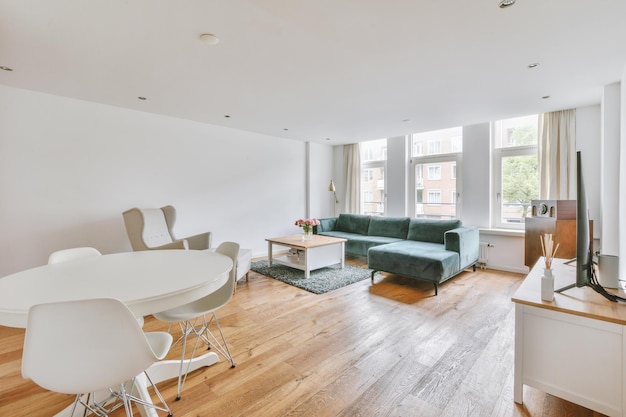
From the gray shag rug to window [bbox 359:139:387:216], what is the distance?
2.00 meters

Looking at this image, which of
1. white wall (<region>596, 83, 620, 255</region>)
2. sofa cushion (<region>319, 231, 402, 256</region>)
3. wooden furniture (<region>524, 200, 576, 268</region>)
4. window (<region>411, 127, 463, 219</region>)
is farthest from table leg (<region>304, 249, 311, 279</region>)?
white wall (<region>596, 83, 620, 255</region>)

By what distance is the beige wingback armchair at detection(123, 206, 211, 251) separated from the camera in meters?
3.20

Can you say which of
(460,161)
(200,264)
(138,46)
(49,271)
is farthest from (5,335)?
(460,161)

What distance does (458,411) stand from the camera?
4.99 ft

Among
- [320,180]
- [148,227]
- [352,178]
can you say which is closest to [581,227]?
[148,227]

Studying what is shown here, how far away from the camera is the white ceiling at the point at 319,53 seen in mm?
1783

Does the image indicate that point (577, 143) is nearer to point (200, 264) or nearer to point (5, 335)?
point (200, 264)

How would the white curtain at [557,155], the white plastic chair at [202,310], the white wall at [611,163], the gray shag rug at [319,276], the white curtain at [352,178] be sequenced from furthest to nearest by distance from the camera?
the white curtain at [352,178]
the white curtain at [557,155]
the gray shag rug at [319,276]
the white wall at [611,163]
the white plastic chair at [202,310]

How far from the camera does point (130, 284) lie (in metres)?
1.30

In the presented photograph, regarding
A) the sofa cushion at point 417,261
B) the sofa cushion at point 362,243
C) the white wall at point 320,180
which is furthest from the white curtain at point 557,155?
the white wall at point 320,180

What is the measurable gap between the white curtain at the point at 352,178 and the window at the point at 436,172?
1252mm

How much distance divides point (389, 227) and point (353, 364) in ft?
11.3

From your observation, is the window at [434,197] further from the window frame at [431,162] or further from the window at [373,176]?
the window at [373,176]

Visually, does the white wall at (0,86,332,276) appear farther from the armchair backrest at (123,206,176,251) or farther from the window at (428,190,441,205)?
the window at (428,190,441,205)
